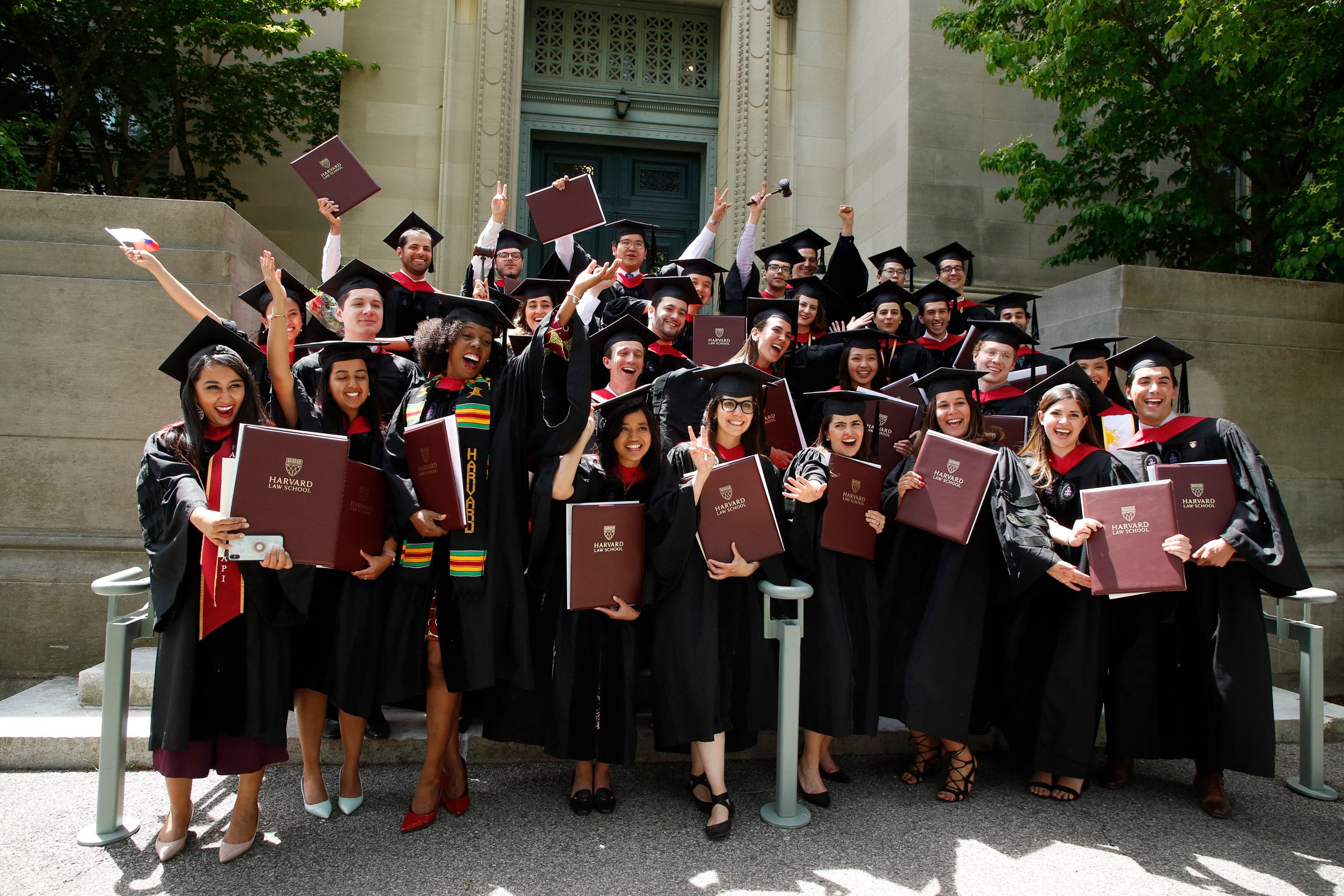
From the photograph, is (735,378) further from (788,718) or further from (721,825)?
(721,825)

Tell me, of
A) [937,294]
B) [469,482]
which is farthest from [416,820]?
[937,294]

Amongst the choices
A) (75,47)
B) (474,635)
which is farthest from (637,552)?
(75,47)

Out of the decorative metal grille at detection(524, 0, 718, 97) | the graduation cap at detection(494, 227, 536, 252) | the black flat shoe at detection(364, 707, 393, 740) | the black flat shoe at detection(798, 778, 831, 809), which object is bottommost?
the black flat shoe at detection(798, 778, 831, 809)

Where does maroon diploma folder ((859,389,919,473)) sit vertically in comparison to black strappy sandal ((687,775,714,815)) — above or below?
above

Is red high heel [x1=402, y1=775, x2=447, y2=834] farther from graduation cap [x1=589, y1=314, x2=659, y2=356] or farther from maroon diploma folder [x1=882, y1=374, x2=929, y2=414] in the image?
maroon diploma folder [x1=882, y1=374, x2=929, y2=414]

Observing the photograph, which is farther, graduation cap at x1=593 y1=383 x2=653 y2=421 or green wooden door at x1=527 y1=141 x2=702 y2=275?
green wooden door at x1=527 y1=141 x2=702 y2=275

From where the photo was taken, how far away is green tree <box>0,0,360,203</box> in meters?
8.70

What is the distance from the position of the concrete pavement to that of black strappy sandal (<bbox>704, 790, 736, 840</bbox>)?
41mm

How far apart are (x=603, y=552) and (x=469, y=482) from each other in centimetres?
65

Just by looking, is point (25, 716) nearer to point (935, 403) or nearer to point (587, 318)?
point (587, 318)

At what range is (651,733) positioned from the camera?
4230 millimetres

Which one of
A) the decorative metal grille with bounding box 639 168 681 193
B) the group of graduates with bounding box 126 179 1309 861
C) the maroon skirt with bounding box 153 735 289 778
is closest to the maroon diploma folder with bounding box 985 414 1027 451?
the group of graduates with bounding box 126 179 1309 861

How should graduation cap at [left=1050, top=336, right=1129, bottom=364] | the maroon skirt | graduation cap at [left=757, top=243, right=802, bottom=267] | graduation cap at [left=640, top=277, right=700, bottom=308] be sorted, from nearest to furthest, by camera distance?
1. the maroon skirt
2. graduation cap at [left=640, top=277, right=700, bottom=308]
3. graduation cap at [left=1050, top=336, right=1129, bottom=364]
4. graduation cap at [left=757, top=243, right=802, bottom=267]

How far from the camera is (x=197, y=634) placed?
10.6ft
